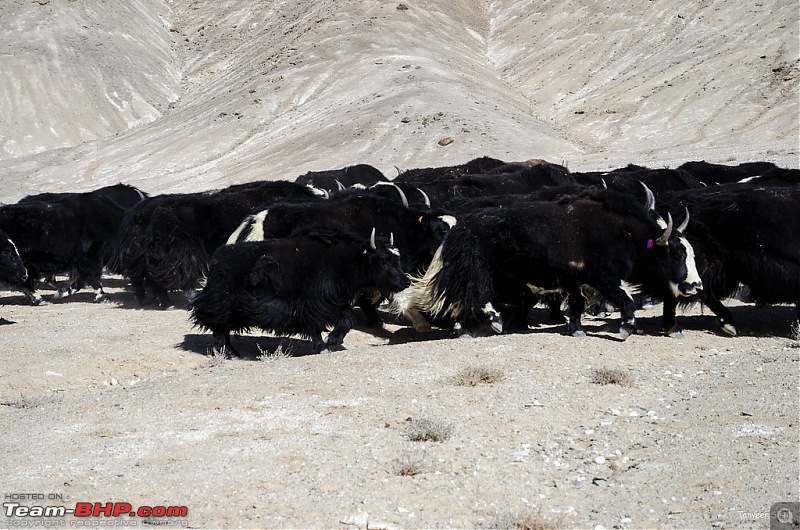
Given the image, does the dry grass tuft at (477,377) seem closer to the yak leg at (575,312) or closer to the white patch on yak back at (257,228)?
the yak leg at (575,312)

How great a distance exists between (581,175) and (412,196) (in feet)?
12.6

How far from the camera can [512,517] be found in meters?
5.67

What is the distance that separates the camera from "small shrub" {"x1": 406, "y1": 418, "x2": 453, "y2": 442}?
702 cm

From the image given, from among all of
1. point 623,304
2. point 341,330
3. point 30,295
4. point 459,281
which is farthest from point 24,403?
point 30,295

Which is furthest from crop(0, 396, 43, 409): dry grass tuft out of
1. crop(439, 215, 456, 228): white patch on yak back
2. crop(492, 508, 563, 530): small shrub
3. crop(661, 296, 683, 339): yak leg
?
crop(661, 296, 683, 339): yak leg

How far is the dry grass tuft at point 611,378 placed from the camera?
336 inches

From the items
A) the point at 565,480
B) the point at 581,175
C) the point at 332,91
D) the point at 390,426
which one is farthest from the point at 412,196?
the point at 332,91

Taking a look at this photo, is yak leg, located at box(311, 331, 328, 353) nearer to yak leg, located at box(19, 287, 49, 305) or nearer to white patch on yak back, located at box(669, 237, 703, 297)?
white patch on yak back, located at box(669, 237, 703, 297)

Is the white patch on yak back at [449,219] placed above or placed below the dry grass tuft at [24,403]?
above

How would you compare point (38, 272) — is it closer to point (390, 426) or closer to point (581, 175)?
Answer: point (581, 175)

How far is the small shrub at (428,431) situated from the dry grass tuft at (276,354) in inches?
142

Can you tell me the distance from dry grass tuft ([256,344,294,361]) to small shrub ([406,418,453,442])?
3.60m

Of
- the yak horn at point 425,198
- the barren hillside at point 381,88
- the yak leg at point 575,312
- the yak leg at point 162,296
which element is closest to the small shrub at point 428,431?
the yak leg at point 575,312

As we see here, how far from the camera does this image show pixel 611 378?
28.1 ft
